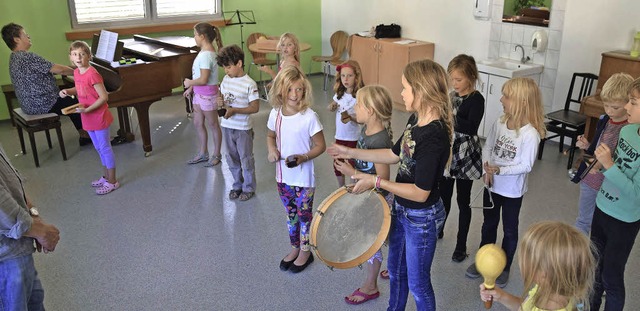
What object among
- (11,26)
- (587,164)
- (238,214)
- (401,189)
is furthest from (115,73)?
(587,164)

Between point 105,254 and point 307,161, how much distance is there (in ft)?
5.27

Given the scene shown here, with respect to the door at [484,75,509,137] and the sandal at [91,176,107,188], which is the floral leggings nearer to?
the sandal at [91,176,107,188]

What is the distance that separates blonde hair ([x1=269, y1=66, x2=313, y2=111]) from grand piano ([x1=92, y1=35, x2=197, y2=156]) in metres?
2.33

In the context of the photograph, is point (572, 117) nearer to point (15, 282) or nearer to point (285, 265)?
point (285, 265)

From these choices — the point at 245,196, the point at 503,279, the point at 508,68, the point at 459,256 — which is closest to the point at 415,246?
the point at 503,279

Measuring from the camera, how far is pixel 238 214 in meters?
4.14

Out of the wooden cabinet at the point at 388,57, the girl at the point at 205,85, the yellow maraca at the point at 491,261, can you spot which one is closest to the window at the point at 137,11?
the wooden cabinet at the point at 388,57

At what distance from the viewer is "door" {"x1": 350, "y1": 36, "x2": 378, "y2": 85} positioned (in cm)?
732

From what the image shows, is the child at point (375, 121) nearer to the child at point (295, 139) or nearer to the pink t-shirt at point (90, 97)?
the child at point (295, 139)

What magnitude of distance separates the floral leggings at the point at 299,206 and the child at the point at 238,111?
A: 103 centimetres

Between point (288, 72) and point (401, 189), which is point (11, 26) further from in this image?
point (401, 189)

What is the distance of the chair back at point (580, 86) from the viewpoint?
5.16m

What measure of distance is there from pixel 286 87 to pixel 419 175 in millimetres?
1135

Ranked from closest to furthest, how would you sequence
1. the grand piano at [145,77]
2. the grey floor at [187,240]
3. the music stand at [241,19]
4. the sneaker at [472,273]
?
1. the grey floor at [187,240]
2. the sneaker at [472,273]
3. the grand piano at [145,77]
4. the music stand at [241,19]
